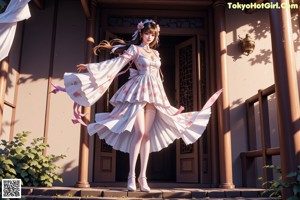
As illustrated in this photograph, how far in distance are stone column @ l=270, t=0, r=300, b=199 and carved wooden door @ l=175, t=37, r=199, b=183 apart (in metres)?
1.98

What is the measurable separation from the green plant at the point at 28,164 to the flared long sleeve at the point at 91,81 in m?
1.49

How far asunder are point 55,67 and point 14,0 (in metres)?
2.37

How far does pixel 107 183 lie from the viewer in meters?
5.08

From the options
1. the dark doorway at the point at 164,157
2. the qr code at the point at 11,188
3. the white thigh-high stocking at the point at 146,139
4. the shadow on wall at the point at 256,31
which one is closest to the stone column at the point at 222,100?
the shadow on wall at the point at 256,31

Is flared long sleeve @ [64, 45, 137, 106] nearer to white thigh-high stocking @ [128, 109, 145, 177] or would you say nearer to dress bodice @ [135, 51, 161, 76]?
dress bodice @ [135, 51, 161, 76]

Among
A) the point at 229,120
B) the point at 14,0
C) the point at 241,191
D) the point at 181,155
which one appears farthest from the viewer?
the point at 181,155

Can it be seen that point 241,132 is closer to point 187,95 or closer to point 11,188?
point 187,95

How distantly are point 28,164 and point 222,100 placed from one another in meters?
2.90

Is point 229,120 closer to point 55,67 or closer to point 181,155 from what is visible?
point 181,155

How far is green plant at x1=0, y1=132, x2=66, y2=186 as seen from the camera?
434cm

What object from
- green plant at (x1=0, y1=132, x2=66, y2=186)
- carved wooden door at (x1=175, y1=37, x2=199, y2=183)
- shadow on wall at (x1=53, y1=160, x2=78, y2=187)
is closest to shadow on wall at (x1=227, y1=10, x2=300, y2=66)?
carved wooden door at (x1=175, y1=37, x2=199, y2=183)

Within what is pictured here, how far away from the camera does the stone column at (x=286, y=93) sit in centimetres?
316

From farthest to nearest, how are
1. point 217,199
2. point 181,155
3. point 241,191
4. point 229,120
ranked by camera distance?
point 181,155
point 229,120
point 241,191
point 217,199

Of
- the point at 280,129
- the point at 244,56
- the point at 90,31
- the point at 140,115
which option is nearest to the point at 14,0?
the point at 140,115
